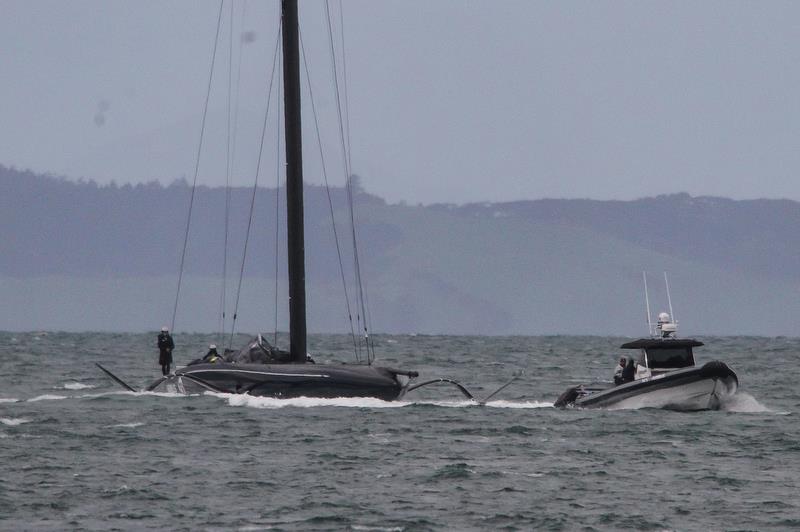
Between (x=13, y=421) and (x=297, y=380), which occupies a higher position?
(x=297, y=380)

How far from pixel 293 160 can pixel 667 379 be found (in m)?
12.7

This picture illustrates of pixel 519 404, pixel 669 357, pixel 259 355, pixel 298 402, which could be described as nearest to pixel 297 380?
pixel 298 402

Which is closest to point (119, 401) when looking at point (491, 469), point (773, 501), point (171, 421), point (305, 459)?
point (171, 421)

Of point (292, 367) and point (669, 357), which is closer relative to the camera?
point (669, 357)

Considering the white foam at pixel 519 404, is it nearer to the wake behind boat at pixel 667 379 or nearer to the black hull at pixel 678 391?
the black hull at pixel 678 391

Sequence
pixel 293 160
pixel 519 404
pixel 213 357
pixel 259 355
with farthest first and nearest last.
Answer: pixel 519 404 → pixel 293 160 → pixel 213 357 → pixel 259 355

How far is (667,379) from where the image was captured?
3819 cm

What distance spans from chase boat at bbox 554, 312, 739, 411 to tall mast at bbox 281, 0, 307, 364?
351 inches

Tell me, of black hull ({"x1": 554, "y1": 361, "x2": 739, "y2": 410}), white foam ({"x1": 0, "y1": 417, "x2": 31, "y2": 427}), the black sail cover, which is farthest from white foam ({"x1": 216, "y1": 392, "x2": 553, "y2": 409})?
black hull ({"x1": 554, "y1": 361, "x2": 739, "y2": 410})

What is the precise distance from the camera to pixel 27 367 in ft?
218

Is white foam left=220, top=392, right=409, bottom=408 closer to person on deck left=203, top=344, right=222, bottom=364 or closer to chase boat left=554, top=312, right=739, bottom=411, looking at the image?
person on deck left=203, top=344, right=222, bottom=364

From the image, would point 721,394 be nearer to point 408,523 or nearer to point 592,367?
point 408,523

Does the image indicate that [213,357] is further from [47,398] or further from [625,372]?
[625,372]

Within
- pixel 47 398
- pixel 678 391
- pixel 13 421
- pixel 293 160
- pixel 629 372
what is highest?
pixel 293 160
